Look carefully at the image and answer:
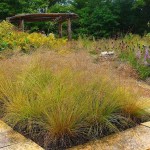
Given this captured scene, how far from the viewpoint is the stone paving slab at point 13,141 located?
10.8 ft

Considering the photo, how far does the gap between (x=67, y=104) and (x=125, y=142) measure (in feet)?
2.20

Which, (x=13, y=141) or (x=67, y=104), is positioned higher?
(x=67, y=104)

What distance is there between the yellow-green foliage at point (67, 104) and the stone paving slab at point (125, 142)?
0.43 feet

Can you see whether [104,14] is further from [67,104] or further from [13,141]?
[13,141]

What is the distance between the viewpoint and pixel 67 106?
3.51 meters

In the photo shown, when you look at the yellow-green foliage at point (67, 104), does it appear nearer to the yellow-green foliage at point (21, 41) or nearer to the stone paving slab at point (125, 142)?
the stone paving slab at point (125, 142)

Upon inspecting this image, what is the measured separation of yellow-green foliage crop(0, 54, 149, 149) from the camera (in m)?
3.49

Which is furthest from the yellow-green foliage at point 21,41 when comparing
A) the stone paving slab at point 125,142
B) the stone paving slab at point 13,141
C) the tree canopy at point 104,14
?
the tree canopy at point 104,14

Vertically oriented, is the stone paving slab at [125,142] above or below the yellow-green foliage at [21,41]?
below

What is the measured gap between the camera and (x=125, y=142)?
3434mm

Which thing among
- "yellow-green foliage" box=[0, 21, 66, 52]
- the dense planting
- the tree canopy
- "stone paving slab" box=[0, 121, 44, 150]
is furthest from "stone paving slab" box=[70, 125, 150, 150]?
the tree canopy

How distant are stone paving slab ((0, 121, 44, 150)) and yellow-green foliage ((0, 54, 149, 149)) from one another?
0.43 ft

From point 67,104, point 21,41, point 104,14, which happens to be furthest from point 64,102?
point 104,14

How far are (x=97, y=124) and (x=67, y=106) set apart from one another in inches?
15.7
